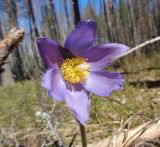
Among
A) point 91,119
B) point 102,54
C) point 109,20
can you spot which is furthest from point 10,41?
point 109,20

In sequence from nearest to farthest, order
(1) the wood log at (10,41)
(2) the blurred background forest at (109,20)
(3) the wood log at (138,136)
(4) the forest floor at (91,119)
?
(3) the wood log at (138,136), (4) the forest floor at (91,119), (1) the wood log at (10,41), (2) the blurred background forest at (109,20)

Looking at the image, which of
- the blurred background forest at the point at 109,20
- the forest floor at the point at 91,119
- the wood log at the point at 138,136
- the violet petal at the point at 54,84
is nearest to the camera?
the violet petal at the point at 54,84

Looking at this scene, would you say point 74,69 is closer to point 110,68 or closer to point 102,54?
point 102,54

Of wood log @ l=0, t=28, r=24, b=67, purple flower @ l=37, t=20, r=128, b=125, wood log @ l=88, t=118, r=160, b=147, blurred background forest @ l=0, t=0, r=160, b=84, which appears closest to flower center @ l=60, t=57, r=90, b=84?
purple flower @ l=37, t=20, r=128, b=125

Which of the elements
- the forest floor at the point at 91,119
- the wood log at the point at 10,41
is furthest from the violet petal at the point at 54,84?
the wood log at the point at 10,41

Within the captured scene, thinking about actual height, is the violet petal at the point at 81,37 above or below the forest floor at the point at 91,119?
above

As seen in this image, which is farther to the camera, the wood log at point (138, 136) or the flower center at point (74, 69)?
the wood log at point (138, 136)

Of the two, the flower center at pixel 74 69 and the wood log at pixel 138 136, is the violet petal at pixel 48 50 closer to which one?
the flower center at pixel 74 69
